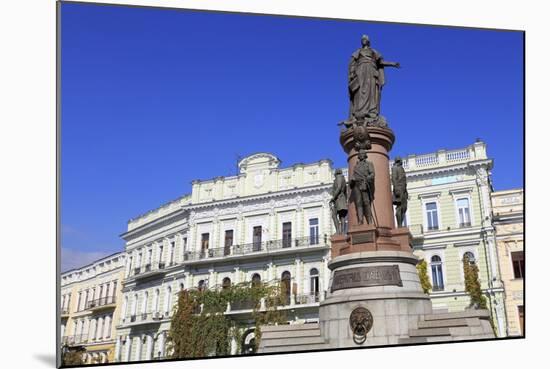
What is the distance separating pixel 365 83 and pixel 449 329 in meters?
5.34

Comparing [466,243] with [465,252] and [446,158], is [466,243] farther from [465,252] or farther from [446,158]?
[446,158]

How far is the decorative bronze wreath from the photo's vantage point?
9.12 metres

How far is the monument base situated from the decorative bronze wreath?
38 millimetres

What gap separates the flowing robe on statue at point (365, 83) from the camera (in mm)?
11508

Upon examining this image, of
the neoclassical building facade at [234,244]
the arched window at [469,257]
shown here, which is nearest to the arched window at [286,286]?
the neoclassical building facade at [234,244]

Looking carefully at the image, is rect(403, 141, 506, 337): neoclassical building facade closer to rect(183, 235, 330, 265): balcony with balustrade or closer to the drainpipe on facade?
the drainpipe on facade

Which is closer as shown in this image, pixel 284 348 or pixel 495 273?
pixel 284 348

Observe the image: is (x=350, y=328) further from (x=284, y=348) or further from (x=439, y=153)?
(x=439, y=153)

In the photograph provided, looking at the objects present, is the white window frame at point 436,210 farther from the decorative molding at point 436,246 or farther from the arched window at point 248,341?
the arched window at point 248,341

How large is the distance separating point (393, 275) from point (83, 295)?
96.2 feet

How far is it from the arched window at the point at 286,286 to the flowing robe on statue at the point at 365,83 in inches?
682

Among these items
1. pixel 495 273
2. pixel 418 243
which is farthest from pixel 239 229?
pixel 495 273

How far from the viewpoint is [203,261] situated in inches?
1233

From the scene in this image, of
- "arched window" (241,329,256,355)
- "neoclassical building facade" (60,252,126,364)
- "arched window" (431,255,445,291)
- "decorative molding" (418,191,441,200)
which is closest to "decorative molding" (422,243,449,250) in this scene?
"arched window" (431,255,445,291)
